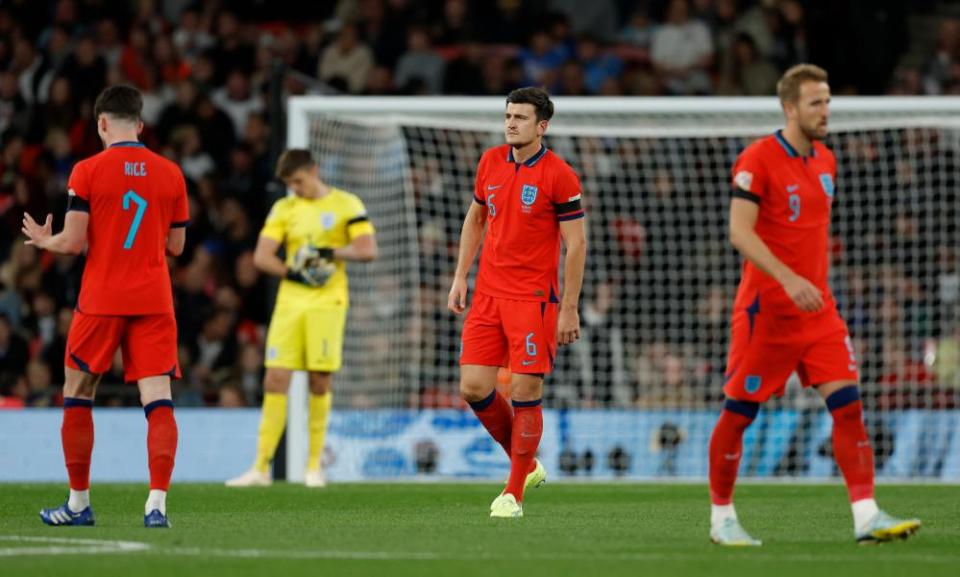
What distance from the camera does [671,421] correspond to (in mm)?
14141

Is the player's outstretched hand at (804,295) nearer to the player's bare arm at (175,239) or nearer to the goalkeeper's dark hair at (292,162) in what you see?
the player's bare arm at (175,239)

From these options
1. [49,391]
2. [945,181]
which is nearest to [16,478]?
[49,391]

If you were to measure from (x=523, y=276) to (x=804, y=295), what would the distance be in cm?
234

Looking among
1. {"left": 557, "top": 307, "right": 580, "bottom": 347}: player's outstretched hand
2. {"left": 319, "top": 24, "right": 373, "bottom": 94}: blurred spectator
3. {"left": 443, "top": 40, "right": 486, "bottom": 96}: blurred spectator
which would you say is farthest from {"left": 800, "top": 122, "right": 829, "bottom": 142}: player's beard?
{"left": 319, "top": 24, "right": 373, "bottom": 94}: blurred spectator

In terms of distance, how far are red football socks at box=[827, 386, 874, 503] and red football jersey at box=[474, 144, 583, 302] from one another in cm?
218

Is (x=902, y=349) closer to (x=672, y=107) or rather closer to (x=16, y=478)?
(x=672, y=107)

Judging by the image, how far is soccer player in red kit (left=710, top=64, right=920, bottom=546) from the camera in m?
6.93

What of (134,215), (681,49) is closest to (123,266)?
(134,215)

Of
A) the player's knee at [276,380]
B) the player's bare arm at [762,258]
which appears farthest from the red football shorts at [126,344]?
the player's knee at [276,380]

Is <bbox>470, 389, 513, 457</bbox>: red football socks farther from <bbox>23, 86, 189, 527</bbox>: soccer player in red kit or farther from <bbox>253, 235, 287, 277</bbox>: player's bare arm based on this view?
<bbox>253, 235, 287, 277</bbox>: player's bare arm

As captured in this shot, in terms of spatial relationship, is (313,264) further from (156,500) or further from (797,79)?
(797,79)

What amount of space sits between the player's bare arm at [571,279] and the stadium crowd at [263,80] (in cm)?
630

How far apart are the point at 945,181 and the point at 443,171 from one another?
15.4 feet

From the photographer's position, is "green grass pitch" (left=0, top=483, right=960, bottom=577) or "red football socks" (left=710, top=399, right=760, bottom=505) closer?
"green grass pitch" (left=0, top=483, right=960, bottom=577)
